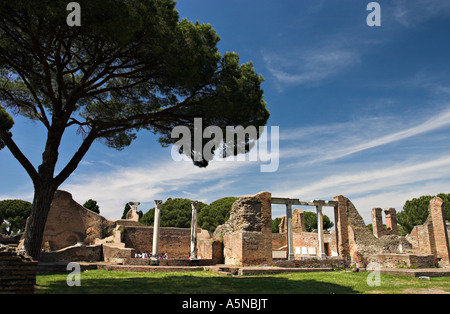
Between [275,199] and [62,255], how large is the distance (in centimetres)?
1245

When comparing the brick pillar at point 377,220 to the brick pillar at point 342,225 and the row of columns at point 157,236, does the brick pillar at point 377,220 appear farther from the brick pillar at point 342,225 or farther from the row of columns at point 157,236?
the row of columns at point 157,236

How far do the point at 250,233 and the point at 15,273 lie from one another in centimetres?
1110

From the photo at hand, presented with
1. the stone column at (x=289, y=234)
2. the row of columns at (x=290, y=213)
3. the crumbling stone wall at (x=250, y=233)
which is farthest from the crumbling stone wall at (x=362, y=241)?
the crumbling stone wall at (x=250, y=233)

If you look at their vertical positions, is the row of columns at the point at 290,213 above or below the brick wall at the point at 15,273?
above

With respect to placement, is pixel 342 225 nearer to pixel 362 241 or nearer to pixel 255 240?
pixel 362 241

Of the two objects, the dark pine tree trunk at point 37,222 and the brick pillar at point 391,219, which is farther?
the brick pillar at point 391,219

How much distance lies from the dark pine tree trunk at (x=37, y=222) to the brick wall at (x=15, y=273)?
1.94 metres

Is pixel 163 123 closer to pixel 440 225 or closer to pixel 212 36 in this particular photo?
pixel 212 36

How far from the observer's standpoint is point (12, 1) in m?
6.63

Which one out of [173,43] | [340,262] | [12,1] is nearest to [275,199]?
[340,262]

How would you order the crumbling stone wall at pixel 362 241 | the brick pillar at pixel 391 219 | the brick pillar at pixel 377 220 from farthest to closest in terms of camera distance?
the brick pillar at pixel 391 219, the brick pillar at pixel 377 220, the crumbling stone wall at pixel 362 241

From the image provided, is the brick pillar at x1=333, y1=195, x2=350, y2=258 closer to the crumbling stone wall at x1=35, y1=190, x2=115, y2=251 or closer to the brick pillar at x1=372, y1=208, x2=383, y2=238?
the brick pillar at x1=372, y1=208, x2=383, y2=238

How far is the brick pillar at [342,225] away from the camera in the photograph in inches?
771
